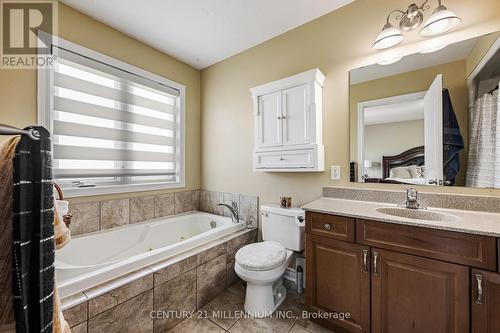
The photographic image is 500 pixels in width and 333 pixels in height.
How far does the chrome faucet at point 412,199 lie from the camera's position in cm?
146

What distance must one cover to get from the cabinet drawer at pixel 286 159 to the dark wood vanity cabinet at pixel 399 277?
0.53m

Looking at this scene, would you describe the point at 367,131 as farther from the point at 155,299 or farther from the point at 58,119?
the point at 58,119

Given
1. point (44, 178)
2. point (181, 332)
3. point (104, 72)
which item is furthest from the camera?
point (104, 72)

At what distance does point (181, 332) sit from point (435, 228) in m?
1.71

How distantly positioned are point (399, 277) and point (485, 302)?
1.07 ft

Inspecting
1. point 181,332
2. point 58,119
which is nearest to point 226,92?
point 58,119

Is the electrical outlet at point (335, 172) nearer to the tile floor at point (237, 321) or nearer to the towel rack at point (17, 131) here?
the tile floor at point (237, 321)

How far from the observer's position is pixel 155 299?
1.44m

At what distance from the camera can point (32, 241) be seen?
52cm

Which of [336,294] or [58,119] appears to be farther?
[58,119]

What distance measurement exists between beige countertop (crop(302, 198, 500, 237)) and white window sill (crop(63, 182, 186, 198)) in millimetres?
1733

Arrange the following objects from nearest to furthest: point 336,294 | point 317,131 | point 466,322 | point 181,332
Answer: point 466,322, point 336,294, point 181,332, point 317,131

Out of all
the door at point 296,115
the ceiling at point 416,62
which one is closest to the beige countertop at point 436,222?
the door at point 296,115

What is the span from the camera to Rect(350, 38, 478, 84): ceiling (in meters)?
1.40
